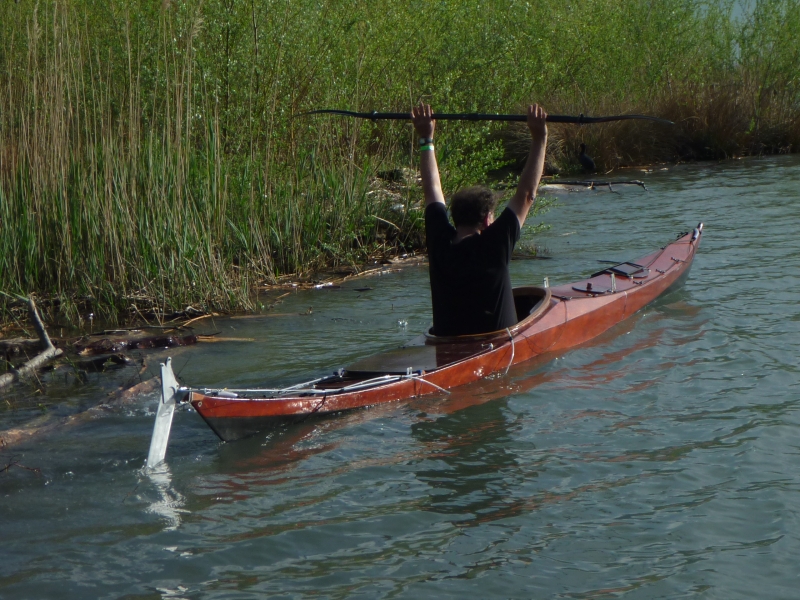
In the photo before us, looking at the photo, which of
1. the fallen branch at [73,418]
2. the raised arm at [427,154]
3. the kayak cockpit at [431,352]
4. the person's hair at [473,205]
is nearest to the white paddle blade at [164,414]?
the fallen branch at [73,418]

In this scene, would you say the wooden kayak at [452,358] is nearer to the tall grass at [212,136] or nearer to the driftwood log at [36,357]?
the driftwood log at [36,357]

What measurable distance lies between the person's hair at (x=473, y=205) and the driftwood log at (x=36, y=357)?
2502 mm

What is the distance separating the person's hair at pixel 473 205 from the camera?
207 inches

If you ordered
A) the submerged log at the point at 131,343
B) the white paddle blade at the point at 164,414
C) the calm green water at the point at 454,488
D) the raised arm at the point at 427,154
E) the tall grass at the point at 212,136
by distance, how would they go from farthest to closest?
the tall grass at the point at 212,136, the submerged log at the point at 131,343, the raised arm at the point at 427,154, the white paddle blade at the point at 164,414, the calm green water at the point at 454,488

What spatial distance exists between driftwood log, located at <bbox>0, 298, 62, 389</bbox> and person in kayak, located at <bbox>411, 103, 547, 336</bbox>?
229 cm

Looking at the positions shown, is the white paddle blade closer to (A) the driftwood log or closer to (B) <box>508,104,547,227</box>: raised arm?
(A) the driftwood log

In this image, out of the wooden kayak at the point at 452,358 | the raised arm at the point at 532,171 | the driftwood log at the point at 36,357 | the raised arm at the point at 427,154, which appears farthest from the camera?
the raised arm at the point at 427,154

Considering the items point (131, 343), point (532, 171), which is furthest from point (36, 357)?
point (532, 171)

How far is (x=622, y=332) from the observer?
686 cm

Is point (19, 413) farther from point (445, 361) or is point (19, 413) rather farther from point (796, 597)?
point (796, 597)

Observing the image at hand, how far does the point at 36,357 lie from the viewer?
220 inches

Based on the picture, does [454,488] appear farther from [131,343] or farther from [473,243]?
[131,343]

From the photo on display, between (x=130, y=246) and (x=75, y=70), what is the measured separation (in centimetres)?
125

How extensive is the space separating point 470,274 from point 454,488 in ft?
4.84
